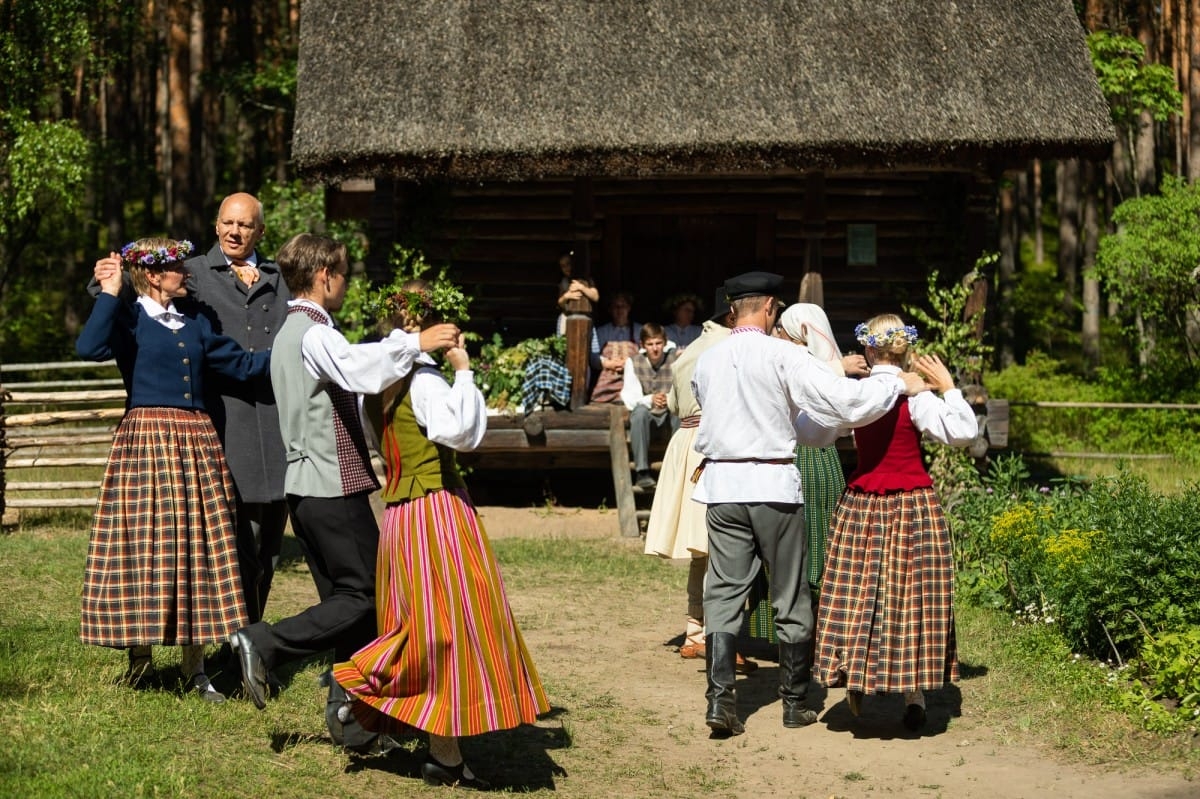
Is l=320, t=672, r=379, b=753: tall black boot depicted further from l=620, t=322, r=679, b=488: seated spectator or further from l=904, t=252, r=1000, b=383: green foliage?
l=904, t=252, r=1000, b=383: green foliage

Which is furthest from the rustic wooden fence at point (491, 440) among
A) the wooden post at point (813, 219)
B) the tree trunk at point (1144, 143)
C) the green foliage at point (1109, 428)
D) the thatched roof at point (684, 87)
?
the tree trunk at point (1144, 143)

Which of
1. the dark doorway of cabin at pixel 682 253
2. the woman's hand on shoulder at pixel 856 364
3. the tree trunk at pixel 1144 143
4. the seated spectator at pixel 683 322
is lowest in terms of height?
the woman's hand on shoulder at pixel 856 364

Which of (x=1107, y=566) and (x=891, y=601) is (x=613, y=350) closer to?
(x=1107, y=566)

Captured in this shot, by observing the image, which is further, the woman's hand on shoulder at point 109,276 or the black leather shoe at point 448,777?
the woman's hand on shoulder at point 109,276

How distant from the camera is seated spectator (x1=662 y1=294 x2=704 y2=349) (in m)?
12.2

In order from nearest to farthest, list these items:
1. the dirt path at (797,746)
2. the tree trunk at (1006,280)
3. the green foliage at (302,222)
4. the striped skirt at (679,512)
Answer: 1. the dirt path at (797,746)
2. the striped skirt at (679,512)
3. the green foliage at (302,222)
4. the tree trunk at (1006,280)

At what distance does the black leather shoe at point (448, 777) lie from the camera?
16.1 feet

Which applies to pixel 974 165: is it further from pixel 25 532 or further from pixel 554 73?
pixel 25 532

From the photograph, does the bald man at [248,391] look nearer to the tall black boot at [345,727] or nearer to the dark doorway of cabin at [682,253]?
the tall black boot at [345,727]

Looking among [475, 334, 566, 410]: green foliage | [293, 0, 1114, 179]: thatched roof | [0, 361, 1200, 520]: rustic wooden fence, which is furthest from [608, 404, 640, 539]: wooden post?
[293, 0, 1114, 179]: thatched roof

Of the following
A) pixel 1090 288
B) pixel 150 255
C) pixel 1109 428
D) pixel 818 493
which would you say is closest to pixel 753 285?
pixel 818 493

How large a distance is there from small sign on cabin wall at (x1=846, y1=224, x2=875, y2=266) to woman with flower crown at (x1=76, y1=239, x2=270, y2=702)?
28.2 ft

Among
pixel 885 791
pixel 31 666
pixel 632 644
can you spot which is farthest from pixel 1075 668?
pixel 31 666

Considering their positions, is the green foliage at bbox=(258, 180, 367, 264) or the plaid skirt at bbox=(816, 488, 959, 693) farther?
the green foliage at bbox=(258, 180, 367, 264)
